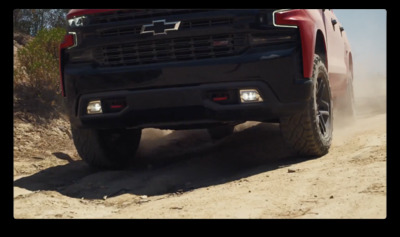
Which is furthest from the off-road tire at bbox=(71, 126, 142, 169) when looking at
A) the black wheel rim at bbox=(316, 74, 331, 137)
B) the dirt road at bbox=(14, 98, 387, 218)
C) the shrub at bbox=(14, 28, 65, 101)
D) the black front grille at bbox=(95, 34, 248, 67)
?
the shrub at bbox=(14, 28, 65, 101)

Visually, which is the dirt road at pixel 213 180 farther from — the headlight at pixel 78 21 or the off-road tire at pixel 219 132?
the headlight at pixel 78 21

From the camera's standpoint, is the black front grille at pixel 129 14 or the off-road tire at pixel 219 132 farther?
the off-road tire at pixel 219 132

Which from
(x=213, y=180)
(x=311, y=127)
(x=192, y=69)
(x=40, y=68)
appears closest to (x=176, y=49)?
(x=192, y=69)

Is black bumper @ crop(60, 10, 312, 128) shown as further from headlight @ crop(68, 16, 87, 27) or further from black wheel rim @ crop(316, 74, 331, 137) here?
black wheel rim @ crop(316, 74, 331, 137)

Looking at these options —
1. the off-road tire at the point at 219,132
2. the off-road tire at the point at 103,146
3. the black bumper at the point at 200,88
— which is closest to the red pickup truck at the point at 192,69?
the black bumper at the point at 200,88

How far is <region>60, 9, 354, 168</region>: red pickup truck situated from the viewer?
4.54 m

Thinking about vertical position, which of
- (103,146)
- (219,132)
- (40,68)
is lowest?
(219,132)

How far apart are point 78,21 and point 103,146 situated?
1266 mm

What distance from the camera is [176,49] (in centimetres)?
461

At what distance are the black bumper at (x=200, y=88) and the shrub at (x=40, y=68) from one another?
12.2 feet

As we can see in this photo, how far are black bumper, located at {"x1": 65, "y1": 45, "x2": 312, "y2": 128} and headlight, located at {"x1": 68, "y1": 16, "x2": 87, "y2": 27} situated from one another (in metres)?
0.37

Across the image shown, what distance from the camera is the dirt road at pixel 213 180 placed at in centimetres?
347

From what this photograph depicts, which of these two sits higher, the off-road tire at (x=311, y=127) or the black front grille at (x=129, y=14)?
the black front grille at (x=129, y=14)

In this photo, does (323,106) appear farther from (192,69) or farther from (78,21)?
(78,21)
